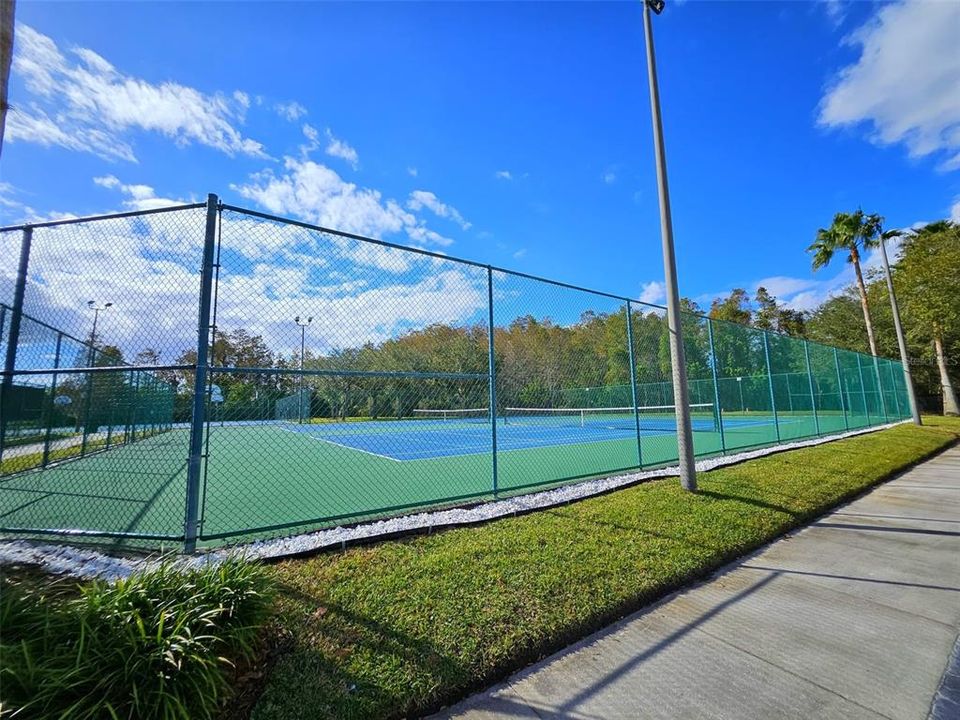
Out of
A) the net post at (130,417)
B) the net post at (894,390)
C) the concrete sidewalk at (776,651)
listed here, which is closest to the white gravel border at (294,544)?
the concrete sidewalk at (776,651)

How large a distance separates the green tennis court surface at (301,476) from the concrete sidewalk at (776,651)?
230 centimetres

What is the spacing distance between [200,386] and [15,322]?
2423 mm

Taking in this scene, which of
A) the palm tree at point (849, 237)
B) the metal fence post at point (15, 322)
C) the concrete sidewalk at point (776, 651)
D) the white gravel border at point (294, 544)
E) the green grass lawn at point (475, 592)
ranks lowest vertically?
the concrete sidewalk at point (776, 651)

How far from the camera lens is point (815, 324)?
38.1 meters

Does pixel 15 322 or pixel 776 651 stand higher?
pixel 15 322

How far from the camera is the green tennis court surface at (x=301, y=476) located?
15.7ft

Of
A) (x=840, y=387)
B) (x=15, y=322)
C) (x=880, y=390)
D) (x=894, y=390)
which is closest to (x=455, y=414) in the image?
(x=15, y=322)

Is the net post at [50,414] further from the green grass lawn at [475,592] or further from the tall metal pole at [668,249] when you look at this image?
the tall metal pole at [668,249]

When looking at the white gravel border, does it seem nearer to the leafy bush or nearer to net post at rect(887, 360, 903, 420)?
the leafy bush

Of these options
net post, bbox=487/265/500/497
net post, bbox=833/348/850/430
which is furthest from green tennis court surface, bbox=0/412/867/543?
net post, bbox=833/348/850/430

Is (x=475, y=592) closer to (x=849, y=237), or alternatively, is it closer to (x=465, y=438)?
(x=465, y=438)

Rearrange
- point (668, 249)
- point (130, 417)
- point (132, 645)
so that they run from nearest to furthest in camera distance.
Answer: point (132, 645) → point (668, 249) → point (130, 417)

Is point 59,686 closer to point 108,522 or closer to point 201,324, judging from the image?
point 201,324

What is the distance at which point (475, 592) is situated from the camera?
9.93ft
